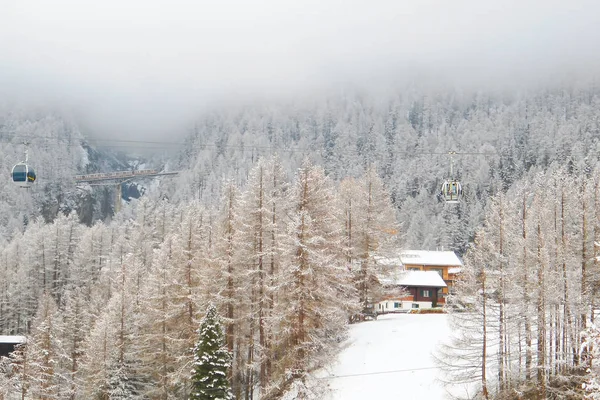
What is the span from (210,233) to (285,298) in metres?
14.3

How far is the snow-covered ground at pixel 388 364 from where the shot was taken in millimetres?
27547

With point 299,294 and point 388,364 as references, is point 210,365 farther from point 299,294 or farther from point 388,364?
point 388,364

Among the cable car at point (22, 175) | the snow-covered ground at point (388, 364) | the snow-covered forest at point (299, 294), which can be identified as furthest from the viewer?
the cable car at point (22, 175)

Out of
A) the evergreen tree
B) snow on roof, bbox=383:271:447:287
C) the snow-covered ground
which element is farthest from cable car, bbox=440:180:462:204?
the evergreen tree

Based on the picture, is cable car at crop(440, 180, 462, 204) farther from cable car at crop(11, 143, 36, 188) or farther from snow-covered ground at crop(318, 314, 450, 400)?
cable car at crop(11, 143, 36, 188)

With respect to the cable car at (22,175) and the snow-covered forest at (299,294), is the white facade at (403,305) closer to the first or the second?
the snow-covered forest at (299,294)

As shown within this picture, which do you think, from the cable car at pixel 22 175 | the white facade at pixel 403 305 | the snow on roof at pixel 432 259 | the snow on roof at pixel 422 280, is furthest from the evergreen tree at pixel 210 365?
Answer: the snow on roof at pixel 432 259

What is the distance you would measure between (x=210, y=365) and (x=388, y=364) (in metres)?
11.8

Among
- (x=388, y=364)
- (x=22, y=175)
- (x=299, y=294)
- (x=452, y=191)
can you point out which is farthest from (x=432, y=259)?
(x=22, y=175)

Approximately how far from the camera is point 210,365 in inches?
985

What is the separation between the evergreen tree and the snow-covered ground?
246 inches

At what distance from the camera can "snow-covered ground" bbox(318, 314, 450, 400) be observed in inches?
1085

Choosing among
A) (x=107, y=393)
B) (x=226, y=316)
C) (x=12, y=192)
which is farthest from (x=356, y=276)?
(x=12, y=192)

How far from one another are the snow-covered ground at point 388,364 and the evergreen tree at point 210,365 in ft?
20.5
